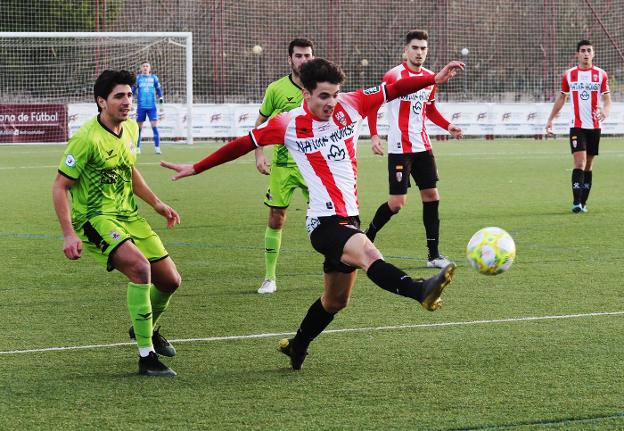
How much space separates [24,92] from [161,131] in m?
4.35

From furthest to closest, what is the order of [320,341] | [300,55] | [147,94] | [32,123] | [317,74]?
[32,123] < [147,94] < [300,55] < [320,341] < [317,74]

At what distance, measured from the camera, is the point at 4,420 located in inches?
188

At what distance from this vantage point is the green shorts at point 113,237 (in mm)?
5855

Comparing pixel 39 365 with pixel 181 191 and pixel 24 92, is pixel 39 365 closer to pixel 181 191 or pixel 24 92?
pixel 181 191

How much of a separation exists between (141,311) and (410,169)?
487 cm

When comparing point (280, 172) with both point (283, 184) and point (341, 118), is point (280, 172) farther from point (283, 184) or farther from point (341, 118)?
point (341, 118)

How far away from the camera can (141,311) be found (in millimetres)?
5793

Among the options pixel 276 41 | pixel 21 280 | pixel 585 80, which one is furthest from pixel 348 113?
pixel 276 41

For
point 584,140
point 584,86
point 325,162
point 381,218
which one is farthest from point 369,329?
point 584,86

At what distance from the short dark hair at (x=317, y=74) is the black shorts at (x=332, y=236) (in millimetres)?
739

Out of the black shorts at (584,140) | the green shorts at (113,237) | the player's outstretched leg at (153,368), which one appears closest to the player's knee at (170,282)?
the green shorts at (113,237)

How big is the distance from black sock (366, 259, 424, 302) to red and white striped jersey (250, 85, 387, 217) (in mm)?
579

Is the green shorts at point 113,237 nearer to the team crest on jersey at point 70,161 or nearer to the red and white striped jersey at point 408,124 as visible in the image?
the team crest on jersey at point 70,161

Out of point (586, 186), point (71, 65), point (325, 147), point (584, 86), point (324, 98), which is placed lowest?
point (586, 186)
